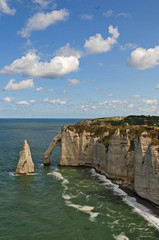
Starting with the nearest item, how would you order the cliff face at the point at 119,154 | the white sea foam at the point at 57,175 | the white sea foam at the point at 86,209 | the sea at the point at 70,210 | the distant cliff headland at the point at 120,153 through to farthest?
the sea at the point at 70,210, the white sea foam at the point at 86,209, the cliff face at the point at 119,154, the distant cliff headland at the point at 120,153, the white sea foam at the point at 57,175

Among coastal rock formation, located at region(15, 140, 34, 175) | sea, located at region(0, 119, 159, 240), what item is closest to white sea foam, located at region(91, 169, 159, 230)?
sea, located at region(0, 119, 159, 240)

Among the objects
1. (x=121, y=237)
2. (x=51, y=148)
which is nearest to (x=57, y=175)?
(x=51, y=148)

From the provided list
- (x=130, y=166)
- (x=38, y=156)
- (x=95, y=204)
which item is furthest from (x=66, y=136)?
(x=95, y=204)

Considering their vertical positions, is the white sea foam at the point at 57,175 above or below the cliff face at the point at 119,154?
below

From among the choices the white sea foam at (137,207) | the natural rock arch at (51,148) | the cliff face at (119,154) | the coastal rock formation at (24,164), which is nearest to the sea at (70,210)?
the white sea foam at (137,207)

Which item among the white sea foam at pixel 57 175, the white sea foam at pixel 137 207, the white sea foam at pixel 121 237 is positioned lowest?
the white sea foam at pixel 121 237

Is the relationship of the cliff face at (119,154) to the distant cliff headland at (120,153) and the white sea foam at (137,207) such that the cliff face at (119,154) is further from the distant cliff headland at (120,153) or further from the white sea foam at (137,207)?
the white sea foam at (137,207)

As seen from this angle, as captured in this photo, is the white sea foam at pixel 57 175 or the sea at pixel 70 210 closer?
the sea at pixel 70 210
